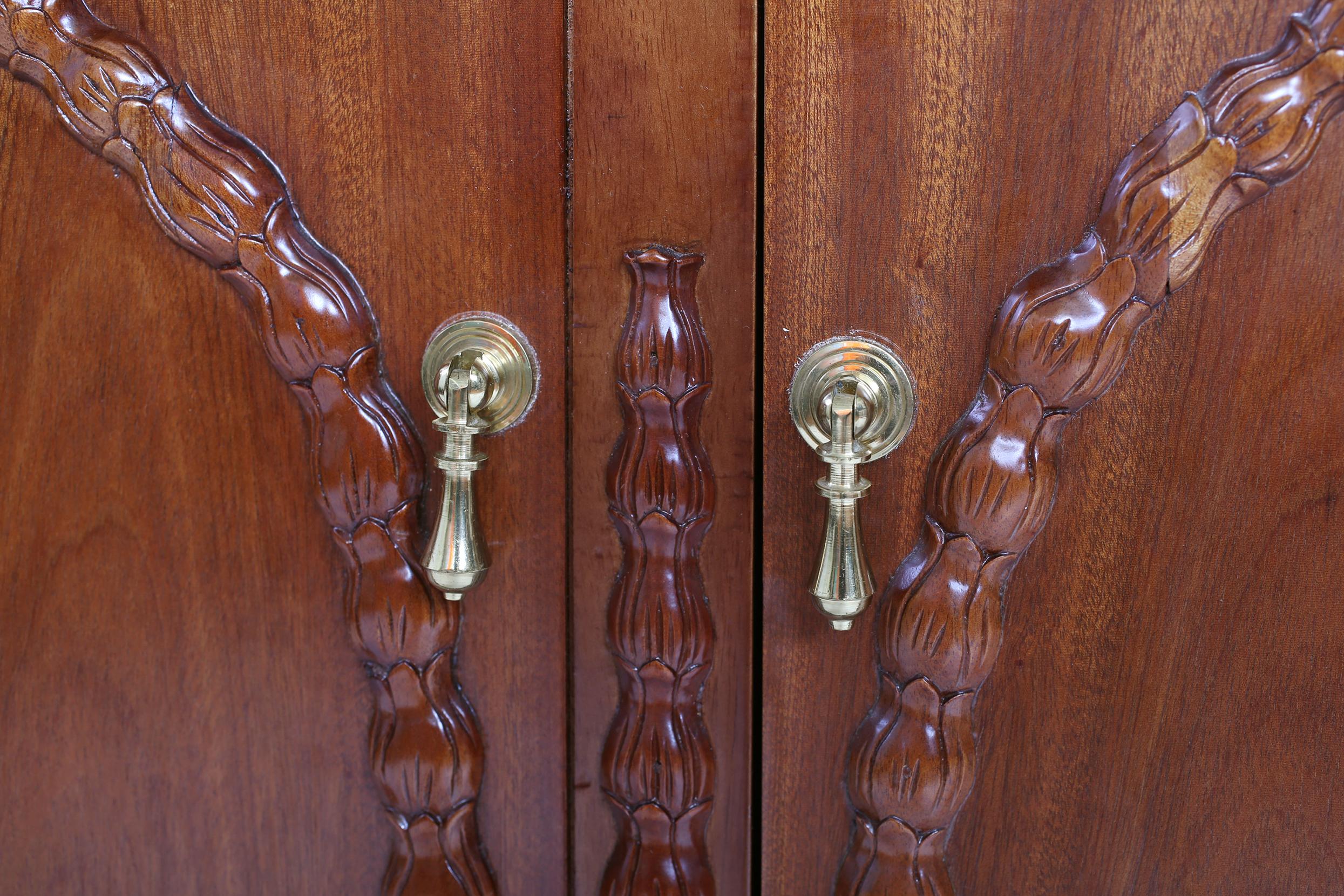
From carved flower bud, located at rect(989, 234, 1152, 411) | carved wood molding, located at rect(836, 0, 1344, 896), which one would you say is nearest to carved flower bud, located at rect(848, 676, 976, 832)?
carved wood molding, located at rect(836, 0, 1344, 896)

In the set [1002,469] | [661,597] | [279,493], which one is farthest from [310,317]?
[1002,469]

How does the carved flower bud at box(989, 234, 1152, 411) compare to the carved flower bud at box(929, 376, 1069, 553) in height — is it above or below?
above

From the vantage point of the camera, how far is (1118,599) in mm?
402

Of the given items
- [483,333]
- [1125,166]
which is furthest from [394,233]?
[1125,166]

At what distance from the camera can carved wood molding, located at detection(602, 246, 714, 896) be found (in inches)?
15.7

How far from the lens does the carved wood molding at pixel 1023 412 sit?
361 mm

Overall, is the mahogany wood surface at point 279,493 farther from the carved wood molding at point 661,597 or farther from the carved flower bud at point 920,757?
the carved flower bud at point 920,757

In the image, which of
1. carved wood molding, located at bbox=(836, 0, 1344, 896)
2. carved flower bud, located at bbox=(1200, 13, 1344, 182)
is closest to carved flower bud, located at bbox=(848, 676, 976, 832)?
carved wood molding, located at bbox=(836, 0, 1344, 896)

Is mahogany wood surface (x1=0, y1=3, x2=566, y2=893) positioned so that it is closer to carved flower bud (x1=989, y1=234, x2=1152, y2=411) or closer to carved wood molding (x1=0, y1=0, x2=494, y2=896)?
carved wood molding (x1=0, y1=0, x2=494, y2=896)

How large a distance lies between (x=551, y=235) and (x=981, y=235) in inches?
6.8

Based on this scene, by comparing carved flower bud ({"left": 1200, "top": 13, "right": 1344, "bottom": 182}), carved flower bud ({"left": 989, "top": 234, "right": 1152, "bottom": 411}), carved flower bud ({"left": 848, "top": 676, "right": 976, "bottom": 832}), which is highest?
carved flower bud ({"left": 1200, "top": 13, "right": 1344, "bottom": 182})

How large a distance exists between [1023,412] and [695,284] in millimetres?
139

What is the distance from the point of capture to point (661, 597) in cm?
42

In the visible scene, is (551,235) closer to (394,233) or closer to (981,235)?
(394,233)
